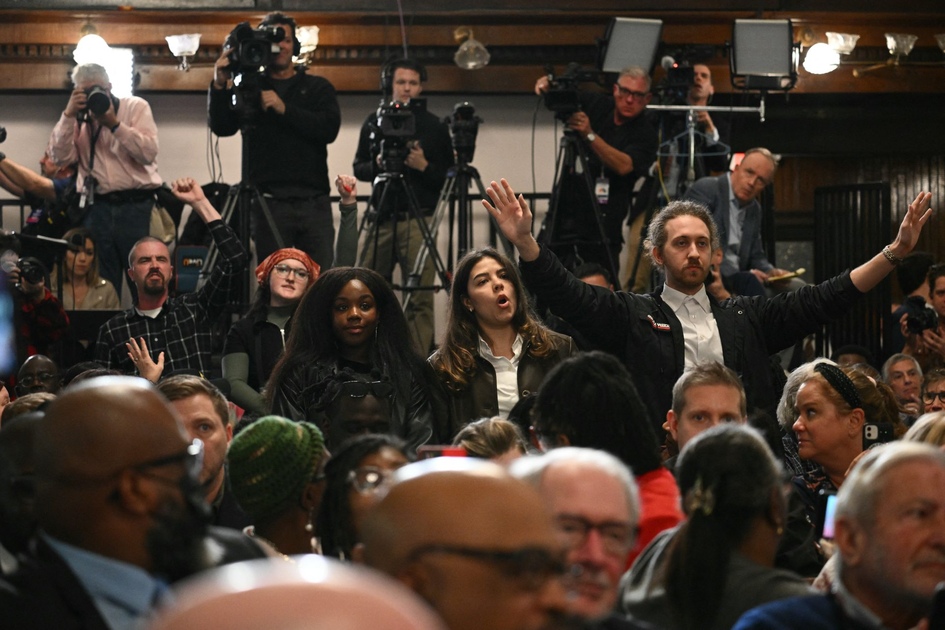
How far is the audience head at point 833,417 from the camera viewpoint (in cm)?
345

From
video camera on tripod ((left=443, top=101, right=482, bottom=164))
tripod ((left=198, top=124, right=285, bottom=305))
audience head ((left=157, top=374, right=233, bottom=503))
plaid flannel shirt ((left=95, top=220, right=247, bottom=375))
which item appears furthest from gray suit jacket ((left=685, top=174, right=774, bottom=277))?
audience head ((left=157, top=374, right=233, bottom=503))

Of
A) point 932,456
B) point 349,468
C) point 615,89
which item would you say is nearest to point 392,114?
point 615,89

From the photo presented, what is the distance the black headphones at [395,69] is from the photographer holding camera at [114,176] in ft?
3.73

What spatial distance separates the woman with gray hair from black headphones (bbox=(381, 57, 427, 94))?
4.30 m

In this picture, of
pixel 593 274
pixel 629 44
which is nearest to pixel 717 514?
pixel 593 274

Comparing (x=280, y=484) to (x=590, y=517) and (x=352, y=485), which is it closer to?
(x=352, y=485)

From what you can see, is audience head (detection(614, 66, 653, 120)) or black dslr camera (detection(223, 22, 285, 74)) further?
audience head (detection(614, 66, 653, 120))

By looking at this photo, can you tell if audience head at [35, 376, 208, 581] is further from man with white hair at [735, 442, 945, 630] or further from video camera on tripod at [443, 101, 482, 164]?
video camera on tripod at [443, 101, 482, 164]

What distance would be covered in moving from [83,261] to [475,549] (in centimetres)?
542

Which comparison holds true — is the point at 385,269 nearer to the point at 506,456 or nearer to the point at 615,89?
the point at 615,89

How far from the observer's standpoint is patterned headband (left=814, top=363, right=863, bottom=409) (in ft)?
11.5

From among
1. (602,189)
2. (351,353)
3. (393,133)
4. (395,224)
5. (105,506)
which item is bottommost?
(105,506)

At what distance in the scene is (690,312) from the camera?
392 cm

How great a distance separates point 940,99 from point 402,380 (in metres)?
5.66
